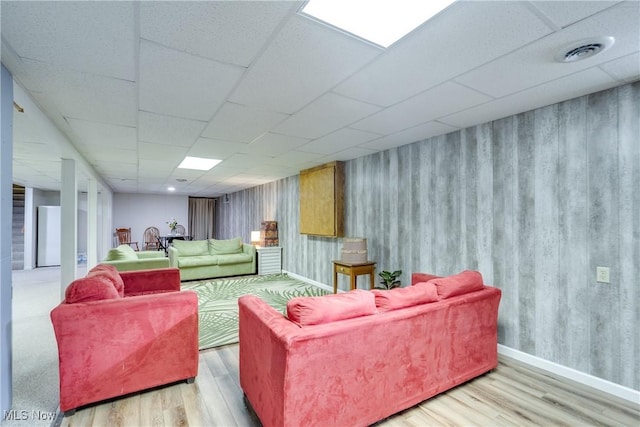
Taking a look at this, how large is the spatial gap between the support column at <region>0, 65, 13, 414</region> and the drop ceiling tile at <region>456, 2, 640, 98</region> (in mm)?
2994

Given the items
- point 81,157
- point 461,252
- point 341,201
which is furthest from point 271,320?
point 81,157

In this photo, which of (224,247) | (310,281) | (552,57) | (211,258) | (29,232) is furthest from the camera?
(29,232)

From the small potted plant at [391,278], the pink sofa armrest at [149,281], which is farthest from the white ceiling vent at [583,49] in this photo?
the pink sofa armrest at [149,281]

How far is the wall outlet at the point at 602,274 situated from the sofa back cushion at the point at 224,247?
6238mm

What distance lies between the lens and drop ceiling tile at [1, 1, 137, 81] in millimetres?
1361

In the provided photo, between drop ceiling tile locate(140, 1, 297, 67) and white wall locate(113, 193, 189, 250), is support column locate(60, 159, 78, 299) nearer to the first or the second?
drop ceiling tile locate(140, 1, 297, 67)

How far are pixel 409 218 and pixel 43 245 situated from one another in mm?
9220

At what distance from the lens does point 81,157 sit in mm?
4262

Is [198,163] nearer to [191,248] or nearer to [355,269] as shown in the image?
[191,248]

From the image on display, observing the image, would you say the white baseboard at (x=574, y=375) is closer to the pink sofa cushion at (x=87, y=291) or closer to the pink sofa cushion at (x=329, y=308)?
the pink sofa cushion at (x=329, y=308)

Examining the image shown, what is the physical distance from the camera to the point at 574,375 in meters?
2.39

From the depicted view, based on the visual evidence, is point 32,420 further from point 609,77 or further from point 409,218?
point 609,77

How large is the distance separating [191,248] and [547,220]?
6260 mm

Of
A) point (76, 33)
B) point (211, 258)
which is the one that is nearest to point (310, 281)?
point (211, 258)
